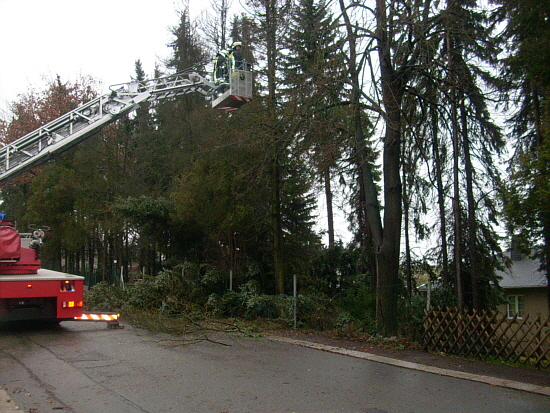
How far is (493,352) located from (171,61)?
2287cm

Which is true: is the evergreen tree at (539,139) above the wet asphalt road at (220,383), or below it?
above

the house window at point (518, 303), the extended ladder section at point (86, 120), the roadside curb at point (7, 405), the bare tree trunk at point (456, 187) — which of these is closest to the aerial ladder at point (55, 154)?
the extended ladder section at point (86, 120)

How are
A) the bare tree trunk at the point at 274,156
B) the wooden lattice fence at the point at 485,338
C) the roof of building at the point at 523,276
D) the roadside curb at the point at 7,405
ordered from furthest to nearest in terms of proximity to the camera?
the roof of building at the point at 523,276 < the bare tree trunk at the point at 274,156 < the wooden lattice fence at the point at 485,338 < the roadside curb at the point at 7,405

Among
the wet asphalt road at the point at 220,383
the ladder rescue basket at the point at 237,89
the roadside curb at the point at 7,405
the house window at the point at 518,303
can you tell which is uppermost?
the ladder rescue basket at the point at 237,89

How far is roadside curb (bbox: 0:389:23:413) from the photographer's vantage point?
21.0ft

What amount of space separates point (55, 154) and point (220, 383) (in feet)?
37.2

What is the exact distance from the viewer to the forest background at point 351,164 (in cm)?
1332

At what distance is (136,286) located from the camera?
64.1ft

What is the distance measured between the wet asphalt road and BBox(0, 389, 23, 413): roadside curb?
115 mm

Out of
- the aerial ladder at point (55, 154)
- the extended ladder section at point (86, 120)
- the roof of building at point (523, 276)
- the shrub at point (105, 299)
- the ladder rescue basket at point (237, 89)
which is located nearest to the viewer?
the aerial ladder at point (55, 154)

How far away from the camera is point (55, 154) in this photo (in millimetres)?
16547

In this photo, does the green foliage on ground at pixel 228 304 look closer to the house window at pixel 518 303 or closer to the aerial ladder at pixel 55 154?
the aerial ladder at pixel 55 154

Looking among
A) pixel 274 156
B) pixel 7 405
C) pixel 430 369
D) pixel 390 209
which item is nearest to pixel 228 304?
pixel 274 156

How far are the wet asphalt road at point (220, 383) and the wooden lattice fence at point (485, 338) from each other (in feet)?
8.07
